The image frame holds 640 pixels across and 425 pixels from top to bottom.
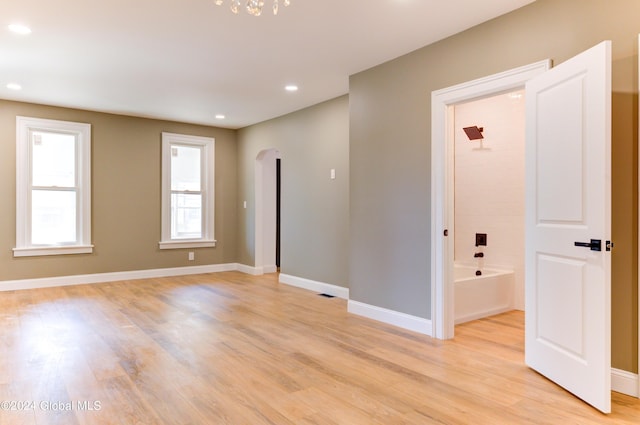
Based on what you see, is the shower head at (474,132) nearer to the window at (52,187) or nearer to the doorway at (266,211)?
the doorway at (266,211)

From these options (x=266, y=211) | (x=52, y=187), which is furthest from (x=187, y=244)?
(x=52, y=187)

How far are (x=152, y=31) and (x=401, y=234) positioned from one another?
110 inches

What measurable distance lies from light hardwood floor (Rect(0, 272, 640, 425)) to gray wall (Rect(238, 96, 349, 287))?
108 cm

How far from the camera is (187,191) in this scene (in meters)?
6.94

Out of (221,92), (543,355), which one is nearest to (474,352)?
(543,355)

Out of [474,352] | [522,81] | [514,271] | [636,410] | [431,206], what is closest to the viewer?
[636,410]

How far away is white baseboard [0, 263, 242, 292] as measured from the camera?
5.50 meters

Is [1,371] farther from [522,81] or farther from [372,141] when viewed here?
[522,81]

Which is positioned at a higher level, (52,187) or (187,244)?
(52,187)

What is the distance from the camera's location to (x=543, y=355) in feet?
8.43

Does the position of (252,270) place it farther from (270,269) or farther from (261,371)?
(261,371)

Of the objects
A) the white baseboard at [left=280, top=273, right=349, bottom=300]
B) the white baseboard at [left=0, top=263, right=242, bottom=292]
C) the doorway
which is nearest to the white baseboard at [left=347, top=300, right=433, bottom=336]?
the white baseboard at [left=280, top=273, right=349, bottom=300]

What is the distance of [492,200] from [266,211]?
3785mm

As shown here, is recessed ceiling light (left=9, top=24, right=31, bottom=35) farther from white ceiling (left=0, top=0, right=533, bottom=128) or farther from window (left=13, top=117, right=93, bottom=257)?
window (left=13, top=117, right=93, bottom=257)
